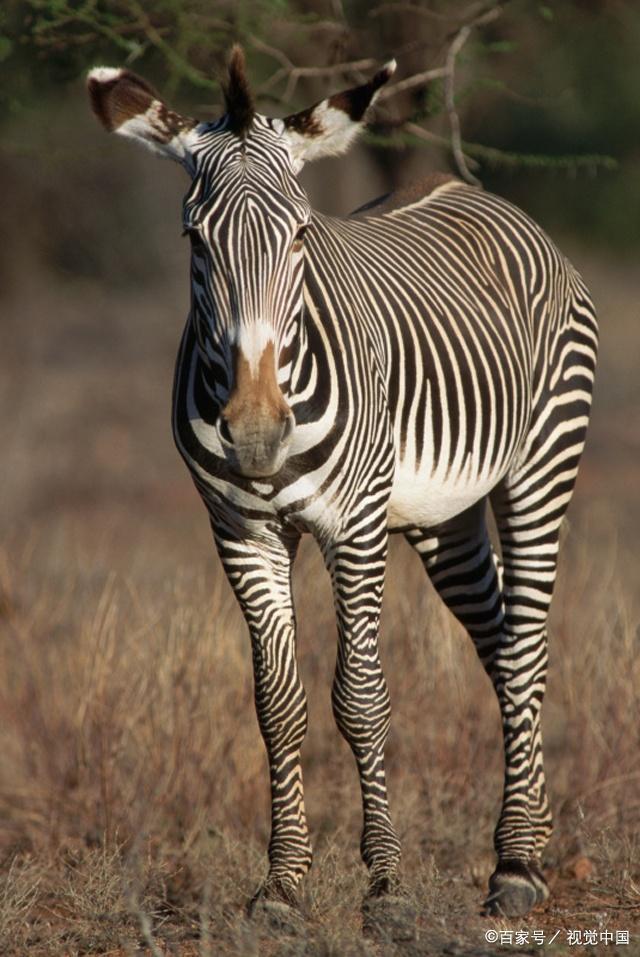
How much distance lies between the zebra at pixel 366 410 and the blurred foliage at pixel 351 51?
1148 millimetres

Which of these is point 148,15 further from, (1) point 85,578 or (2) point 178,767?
(2) point 178,767

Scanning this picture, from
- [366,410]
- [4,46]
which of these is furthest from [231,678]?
[4,46]

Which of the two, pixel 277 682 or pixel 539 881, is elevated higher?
pixel 277 682

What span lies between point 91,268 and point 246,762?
1569cm

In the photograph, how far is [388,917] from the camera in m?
4.26

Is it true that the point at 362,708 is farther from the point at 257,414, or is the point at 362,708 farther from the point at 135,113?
the point at 135,113

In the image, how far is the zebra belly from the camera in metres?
4.79

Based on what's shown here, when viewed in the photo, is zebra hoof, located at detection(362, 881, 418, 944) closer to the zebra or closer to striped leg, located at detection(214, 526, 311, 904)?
the zebra

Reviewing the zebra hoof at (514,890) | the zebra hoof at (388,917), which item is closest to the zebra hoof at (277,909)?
the zebra hoof at (388,917)

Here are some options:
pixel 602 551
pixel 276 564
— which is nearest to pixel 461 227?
pixel 276 564

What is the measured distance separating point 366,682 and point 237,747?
1.87 m

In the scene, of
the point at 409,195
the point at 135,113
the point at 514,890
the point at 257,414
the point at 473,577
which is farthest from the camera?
the point at 409,195

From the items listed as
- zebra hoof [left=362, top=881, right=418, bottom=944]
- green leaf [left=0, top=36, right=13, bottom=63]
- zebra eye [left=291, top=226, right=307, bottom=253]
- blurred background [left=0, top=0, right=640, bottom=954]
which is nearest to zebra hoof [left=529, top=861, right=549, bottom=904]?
blurred background [left=0, top=0, right=640, bottom=954]

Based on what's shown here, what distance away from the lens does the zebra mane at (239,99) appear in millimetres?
3998
